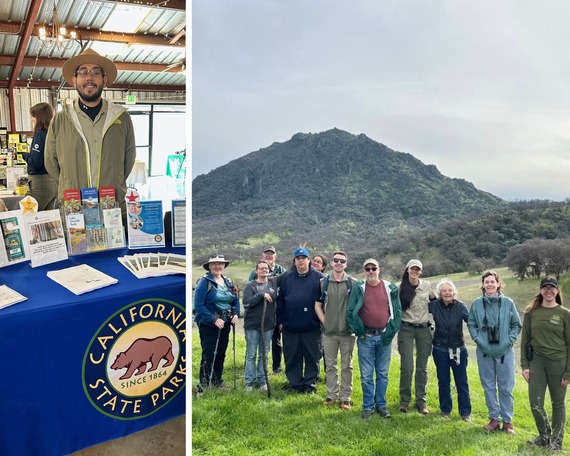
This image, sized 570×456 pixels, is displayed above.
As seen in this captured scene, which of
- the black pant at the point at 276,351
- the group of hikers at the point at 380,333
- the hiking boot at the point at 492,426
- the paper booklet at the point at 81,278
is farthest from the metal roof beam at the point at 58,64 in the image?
the hiking boot at the point at 492,426

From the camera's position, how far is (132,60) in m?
4.49

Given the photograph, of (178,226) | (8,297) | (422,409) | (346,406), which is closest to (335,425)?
(346,406)

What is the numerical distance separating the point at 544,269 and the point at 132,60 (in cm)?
396

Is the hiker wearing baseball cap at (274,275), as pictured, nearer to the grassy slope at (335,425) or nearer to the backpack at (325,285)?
the grassy slope at (335,425)

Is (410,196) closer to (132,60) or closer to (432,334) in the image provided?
(432,334)

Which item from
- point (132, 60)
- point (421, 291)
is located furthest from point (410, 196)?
point (132, 60)

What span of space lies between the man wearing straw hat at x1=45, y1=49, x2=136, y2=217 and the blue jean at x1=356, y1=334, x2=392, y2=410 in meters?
1.28

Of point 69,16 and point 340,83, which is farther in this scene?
point 69,16

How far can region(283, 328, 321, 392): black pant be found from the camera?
195 cm

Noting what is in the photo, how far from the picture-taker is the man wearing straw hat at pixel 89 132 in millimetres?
2355

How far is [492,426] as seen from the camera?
1781mm

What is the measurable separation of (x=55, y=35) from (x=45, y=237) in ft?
7.73

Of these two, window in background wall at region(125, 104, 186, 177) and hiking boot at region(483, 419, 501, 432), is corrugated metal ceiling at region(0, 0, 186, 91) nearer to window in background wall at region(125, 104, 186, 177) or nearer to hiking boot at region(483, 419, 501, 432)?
window in background wall at region(125, 104, 186, 177)

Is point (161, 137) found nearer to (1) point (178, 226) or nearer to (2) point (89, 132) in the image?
(2) point (89, 132)
